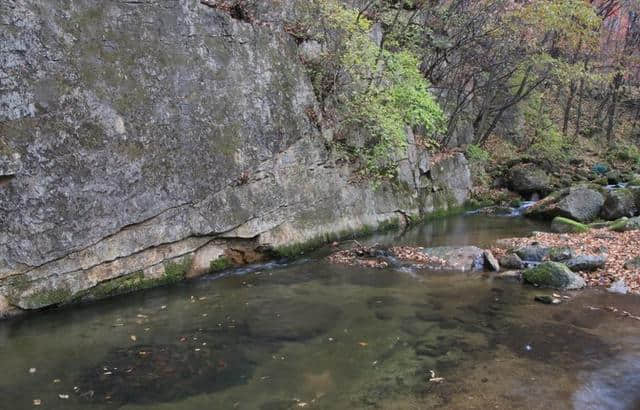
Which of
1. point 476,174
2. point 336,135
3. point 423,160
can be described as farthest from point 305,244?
point 476,174

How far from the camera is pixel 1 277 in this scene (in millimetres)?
8602

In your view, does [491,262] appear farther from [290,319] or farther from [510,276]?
[290,319]

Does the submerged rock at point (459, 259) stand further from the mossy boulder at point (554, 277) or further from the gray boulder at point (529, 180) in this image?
the gray boulder at point (529, 180)

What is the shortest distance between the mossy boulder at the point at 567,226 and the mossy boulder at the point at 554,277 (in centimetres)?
588

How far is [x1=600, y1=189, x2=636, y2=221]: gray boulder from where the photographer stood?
59.8ft

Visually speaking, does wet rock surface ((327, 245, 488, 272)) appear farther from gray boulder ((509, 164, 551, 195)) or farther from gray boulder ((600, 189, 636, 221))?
gray boulder ((509, 164, 551, 195))

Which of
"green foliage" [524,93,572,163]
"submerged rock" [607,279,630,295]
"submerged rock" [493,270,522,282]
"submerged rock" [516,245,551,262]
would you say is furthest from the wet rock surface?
"green foliage" [524,93,572,163]

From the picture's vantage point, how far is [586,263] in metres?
11.5

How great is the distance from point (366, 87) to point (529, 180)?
38.9 ft

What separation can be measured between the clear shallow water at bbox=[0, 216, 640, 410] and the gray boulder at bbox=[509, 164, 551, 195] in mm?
14741

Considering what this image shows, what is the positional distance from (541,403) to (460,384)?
96cm

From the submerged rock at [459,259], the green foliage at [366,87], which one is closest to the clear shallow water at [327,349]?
the submerged rock at [459,259]

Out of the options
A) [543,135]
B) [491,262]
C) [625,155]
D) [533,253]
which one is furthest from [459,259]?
[625,155]

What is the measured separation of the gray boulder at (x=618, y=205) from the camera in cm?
1822
